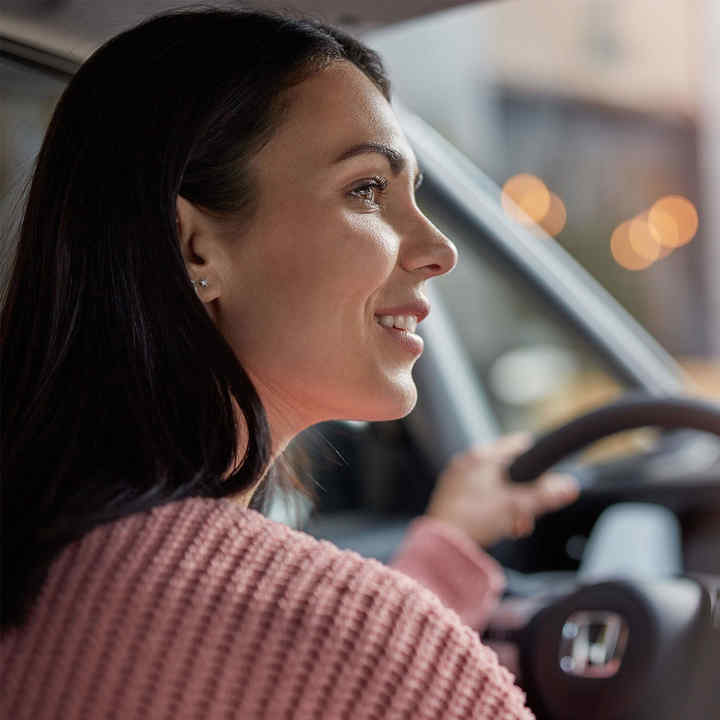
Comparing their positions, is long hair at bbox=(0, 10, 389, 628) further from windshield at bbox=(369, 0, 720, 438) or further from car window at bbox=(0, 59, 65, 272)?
windshield at bbox=(369, 0, 720, 438)

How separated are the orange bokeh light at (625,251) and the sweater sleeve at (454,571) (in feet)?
18.4

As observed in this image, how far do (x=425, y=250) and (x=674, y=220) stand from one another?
22.9 feet

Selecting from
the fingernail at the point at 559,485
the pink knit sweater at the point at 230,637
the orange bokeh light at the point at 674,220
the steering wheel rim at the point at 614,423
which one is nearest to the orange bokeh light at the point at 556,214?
the orange bokeh light at the point at 674,220

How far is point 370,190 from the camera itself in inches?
38.0

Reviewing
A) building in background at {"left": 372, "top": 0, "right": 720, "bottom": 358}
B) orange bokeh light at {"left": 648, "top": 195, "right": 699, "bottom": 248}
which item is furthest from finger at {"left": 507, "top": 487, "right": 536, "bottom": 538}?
orange bokeh light at {"left": 648, "top": 195, "right": 699, "bottom": 248}

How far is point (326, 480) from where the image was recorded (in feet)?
6.74

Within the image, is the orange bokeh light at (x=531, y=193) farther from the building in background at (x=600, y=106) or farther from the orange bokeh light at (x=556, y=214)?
the building in background at (x=600, y=106)

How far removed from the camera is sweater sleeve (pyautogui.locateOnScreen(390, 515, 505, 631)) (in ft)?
4.59

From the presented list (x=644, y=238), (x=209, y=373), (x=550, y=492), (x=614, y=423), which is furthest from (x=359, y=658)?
(x=644, y=238)

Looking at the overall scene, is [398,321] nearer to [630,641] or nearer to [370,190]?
[370,190]

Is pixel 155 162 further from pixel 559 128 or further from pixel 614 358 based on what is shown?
pixel 559 128

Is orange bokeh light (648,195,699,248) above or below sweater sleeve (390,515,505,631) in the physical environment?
below

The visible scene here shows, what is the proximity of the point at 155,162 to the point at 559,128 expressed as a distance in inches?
276

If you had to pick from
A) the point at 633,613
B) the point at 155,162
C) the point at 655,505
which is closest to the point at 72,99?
the point at 155,162
